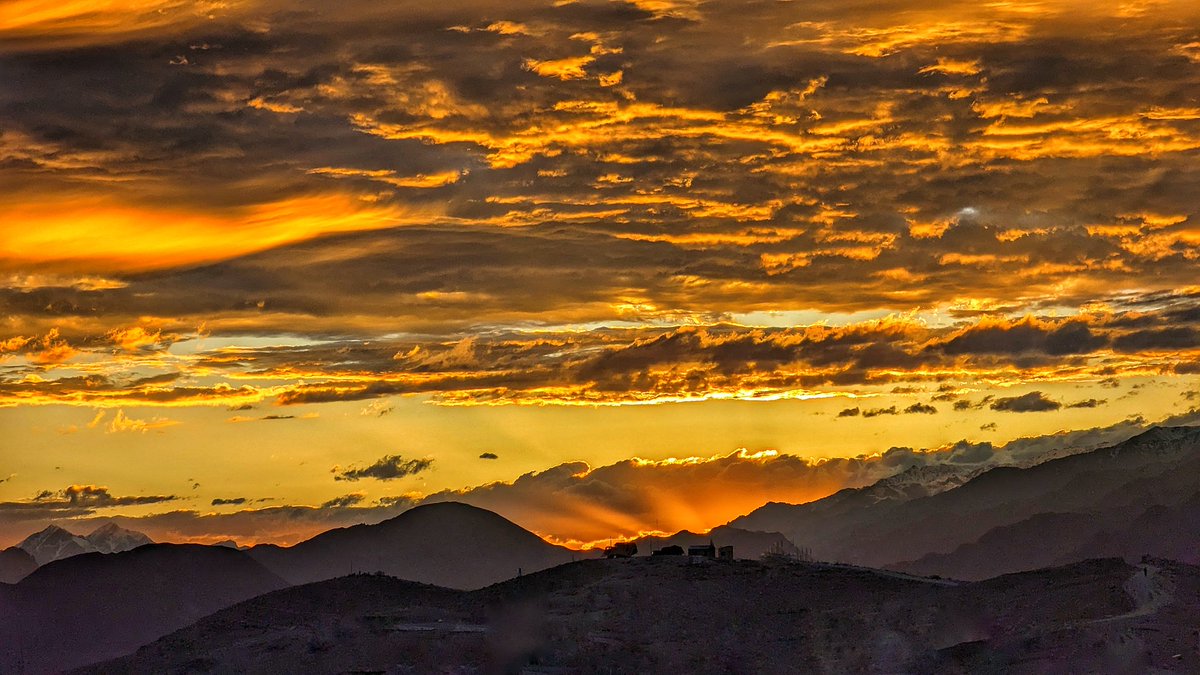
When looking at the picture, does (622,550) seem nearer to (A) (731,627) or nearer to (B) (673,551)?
(B) (673,551)

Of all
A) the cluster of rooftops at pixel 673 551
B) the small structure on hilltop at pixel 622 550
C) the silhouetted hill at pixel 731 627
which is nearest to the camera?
the silhouetted hill at pixel 731 627

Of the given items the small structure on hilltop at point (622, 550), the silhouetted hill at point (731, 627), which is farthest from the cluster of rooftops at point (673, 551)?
the silhouetted hill at point (731, 627)

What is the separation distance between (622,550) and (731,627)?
38872 mm

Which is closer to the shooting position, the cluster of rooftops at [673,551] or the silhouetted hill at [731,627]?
the silhouetted hill at [731,627]

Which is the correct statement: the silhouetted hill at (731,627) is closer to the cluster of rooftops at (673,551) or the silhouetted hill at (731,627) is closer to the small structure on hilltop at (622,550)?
the cluster of rooftops at (673,551)

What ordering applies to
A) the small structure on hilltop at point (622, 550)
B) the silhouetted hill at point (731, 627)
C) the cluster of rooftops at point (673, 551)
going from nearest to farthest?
the silhouetted hill at point (731, 627), the cluster of rooftops at point (673, 551), the small structure on hilltop at point (622, 550)

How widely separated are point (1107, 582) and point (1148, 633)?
18539mm

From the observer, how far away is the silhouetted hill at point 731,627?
127125 mm

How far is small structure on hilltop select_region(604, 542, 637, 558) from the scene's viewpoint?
184m

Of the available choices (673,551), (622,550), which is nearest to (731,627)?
(673,551)

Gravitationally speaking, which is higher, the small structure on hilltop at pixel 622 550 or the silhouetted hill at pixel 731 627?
the silhouetted hill at pixel 731 627

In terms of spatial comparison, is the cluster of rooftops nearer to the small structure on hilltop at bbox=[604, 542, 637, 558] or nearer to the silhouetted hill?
the small structure on hilltop at bbox=[604, 542, 637, 558]

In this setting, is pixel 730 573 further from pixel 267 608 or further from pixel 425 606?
pixel 267 608

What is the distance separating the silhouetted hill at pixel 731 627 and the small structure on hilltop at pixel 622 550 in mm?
15449
